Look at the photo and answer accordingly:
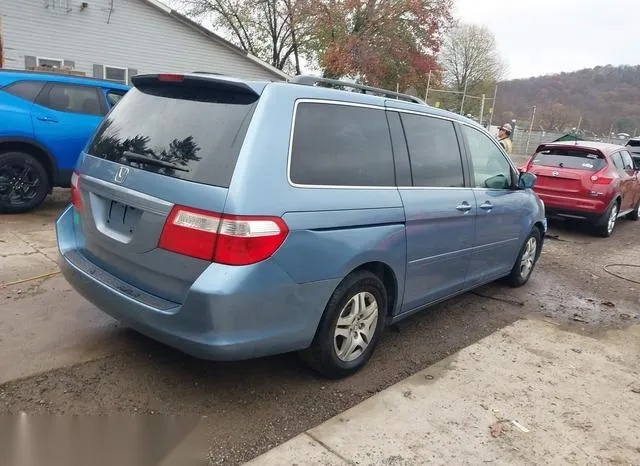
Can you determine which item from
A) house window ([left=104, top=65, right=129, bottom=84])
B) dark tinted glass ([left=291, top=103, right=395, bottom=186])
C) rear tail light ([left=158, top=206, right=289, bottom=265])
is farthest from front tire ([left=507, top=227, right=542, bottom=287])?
house window ([left=104, top=65, right=129, bottom=84])

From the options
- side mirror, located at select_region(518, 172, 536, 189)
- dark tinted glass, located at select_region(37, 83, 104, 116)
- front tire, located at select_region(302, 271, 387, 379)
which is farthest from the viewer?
dark tinted glass, located at select_region(37, 83, 104, 116)

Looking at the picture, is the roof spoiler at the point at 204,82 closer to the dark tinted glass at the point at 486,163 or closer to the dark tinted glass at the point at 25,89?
the dark tinted glass at the point at 486,163

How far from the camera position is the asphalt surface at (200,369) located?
2.92 meters

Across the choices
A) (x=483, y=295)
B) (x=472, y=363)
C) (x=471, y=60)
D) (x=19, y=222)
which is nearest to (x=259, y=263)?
(x=472, y=363)

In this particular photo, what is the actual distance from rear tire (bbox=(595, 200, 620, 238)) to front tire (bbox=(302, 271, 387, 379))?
23.2 ft

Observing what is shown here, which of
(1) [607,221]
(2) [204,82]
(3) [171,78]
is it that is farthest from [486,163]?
(1) [607,221]

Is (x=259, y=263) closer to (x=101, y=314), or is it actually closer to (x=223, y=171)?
(x=223, y=171)

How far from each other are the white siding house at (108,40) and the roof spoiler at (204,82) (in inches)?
446

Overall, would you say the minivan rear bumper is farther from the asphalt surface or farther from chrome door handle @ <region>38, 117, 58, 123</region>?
chrome door handle @ <region>38, 117, 58, 123</region>

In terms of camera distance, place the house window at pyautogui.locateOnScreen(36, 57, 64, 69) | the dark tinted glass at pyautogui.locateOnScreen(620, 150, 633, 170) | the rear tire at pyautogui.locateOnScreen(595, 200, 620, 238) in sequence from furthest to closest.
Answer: the house window at pyautogui.locateOnScreen(36, 57, 64, 69) < the dark tinted glass at pyautogui.locateOnScreen(620, 150, 633, 170) < the rear tire at pyautogui.locateOnScreen(595, 200, 620, 238)

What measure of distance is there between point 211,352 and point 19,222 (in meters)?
5.05

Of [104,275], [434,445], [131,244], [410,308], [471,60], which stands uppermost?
[471,60]

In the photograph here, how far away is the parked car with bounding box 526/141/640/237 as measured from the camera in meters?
8.91

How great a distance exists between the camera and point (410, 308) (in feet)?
12.9
